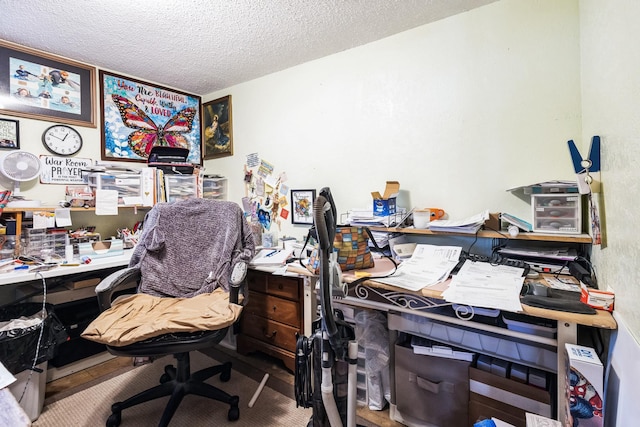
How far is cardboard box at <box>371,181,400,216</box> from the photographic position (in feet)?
5.63

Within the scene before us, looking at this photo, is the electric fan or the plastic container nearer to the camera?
the plastic container

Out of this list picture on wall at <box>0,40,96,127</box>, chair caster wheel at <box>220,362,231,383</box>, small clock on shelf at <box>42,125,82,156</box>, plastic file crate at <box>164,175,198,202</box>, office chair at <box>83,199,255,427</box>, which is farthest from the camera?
plastic file crate at <box>164,175,198,202</box>

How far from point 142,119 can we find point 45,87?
61cm

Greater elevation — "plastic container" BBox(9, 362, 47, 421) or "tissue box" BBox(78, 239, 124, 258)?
"tissue box" BBox(78, 239, 124, 258)

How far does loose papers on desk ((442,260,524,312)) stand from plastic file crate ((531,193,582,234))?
0.26 m

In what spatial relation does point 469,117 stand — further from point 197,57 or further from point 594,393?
point 197,57

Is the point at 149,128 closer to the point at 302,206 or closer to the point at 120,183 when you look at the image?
the point at 120,183

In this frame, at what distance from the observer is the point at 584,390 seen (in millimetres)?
847

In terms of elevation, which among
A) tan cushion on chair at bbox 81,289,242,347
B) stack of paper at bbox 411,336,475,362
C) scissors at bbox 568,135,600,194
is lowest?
stack of paper at bbox 411,336,475,362

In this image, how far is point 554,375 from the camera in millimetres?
1127

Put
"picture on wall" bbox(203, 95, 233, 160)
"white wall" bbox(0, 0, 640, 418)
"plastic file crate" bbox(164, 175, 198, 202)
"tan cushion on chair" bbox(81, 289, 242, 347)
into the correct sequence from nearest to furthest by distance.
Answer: "white wall" bbox(0, 0, 640, 418) → "tan cushion on chair" bbox(81, 289, 242, 347) → "plastic file crate" bbox(164, 175, 198, 202) → "picture on wall" bbox(203, 95, 233, 160)

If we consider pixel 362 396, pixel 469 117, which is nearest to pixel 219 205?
pixel 362 396

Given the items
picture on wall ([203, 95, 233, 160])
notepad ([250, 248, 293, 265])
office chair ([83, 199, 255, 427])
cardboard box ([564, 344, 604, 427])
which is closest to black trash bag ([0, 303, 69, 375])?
office chair ([83, 199, 255, 427])

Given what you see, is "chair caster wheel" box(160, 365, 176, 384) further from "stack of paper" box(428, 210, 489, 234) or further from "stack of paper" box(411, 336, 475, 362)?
"stack of paper" box(428, 210, 489, 234)
